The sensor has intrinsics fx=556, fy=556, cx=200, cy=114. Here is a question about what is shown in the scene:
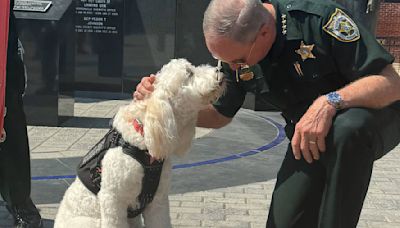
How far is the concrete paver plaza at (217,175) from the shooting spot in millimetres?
4785

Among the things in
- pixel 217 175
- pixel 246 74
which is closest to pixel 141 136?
pixel 246 74

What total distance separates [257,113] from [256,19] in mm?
7610

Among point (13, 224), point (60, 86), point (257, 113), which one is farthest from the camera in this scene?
point (257, 113)

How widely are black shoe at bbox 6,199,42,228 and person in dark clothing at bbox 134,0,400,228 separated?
83.6 inches

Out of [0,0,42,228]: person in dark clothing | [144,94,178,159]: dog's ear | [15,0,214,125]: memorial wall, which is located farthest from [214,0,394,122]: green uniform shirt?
[15,0,214,125]: memorial wall

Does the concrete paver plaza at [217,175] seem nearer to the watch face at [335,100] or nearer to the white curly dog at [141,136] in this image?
the white curly dog at [141,136]

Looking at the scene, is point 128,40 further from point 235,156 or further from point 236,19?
point 236,19

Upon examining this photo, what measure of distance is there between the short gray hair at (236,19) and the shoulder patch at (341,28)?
12.6 inches

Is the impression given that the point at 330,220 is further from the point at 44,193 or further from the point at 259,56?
the point at 44,193

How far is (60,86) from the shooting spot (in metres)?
8.19

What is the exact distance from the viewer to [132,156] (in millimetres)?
3027

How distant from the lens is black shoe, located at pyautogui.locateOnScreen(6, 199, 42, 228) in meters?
4.11

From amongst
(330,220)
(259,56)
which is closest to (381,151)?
(330,220)

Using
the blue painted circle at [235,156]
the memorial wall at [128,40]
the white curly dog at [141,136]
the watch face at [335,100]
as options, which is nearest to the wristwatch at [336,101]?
the watch face at [335,100]
